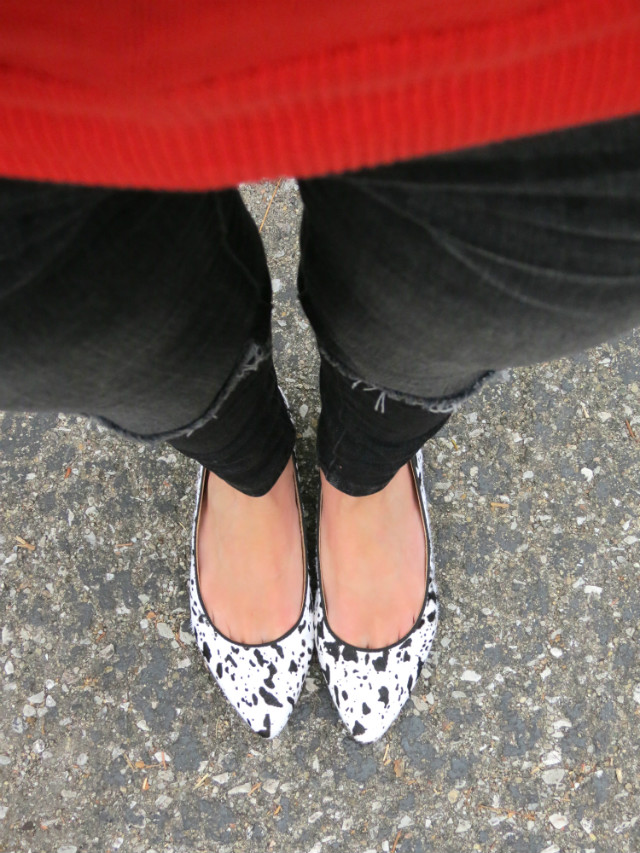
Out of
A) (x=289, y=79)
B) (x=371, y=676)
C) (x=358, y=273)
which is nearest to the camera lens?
(x=289, y=79)

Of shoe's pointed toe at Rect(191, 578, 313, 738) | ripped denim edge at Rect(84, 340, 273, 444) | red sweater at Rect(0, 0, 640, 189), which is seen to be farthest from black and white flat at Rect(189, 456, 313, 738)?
red sweater at Rect(0, 0, 640, 189)

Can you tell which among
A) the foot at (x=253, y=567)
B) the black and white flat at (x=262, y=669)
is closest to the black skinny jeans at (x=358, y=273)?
the foot at (x=253, y=567)

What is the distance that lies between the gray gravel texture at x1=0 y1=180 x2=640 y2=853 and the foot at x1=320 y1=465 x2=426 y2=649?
0.10 m

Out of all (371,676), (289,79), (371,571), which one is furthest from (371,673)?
(289,79)

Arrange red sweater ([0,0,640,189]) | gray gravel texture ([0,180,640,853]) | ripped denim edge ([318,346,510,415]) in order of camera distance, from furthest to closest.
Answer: gray gravel texture ([0,180,640,853]) → ripped denim edge ([318,346,510,415]) → red sweater ([0,0,640,189])

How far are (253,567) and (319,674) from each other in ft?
0.72

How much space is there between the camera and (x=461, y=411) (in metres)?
1.14

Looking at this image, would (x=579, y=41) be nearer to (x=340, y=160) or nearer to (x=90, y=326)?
(x=340, y=160)

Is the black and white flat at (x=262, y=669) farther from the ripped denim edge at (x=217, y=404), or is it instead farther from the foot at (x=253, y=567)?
the ripped denim edge at (x=217, y=404)

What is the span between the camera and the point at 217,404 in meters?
0.57

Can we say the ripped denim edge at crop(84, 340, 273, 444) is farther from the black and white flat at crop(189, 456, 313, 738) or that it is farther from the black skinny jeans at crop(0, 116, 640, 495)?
the black and white flat at crop(189, 456, 313, 738)

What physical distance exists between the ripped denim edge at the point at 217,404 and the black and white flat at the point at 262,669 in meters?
0.48

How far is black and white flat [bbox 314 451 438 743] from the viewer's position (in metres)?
0.93

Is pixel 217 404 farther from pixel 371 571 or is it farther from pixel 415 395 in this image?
pixel 371 571
